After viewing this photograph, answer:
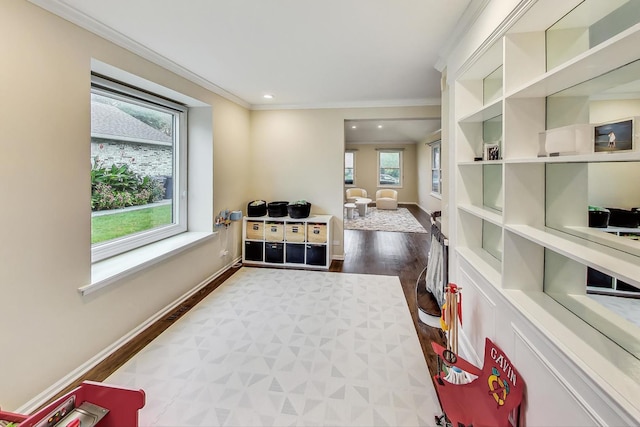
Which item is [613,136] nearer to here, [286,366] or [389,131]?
[286,366]

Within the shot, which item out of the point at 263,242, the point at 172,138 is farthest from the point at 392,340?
the point at 172,138

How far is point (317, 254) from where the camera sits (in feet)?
13.9

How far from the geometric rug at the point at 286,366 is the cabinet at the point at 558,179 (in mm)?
655

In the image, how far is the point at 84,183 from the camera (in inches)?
82.3

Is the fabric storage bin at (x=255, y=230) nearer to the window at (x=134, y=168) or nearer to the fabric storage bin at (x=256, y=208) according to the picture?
the fabric storage bin at (x=256, y=208)

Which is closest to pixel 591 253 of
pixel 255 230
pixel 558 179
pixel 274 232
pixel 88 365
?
pixel 558 179

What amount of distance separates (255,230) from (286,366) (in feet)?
8.44

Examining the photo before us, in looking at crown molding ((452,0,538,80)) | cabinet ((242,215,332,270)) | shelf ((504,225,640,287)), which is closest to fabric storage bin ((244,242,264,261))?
cabinet ((242,215,332,270))

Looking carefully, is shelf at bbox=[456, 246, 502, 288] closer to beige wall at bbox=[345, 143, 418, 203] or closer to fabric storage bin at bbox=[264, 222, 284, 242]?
fabric storage bin at bbox=[264, 222, 284, 242]

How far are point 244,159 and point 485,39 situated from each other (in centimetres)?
360

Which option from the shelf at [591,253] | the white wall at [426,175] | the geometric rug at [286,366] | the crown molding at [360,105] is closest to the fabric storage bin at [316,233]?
the geometric rug at [286,366]

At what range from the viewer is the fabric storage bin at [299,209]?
431 cm

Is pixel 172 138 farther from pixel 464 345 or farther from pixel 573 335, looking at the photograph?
pixel 573 335

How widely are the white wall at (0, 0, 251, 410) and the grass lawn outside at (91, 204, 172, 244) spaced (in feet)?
1.67
